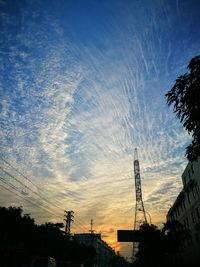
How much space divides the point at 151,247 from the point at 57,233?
2149 cm

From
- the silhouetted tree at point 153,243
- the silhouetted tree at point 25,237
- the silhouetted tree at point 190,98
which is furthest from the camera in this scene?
the silhouetted tree at point 153,243

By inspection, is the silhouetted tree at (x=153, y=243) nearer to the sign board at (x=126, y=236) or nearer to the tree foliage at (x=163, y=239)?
the tree foliage at (x=163, y=239)

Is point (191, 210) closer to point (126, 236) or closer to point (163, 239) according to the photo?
point (163, 239)

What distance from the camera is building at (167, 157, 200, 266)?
3262 cm

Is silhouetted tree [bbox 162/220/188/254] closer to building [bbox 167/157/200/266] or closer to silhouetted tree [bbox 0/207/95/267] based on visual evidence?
building [bbox 167/157/200/266]

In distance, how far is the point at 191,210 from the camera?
117ft


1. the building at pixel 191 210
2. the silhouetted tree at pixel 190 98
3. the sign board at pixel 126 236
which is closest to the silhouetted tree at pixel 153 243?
the building at pixel 191 210

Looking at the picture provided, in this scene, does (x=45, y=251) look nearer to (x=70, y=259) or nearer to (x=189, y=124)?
(x=70, y=259)

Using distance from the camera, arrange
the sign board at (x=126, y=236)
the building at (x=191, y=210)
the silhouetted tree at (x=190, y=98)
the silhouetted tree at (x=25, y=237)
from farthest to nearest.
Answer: the sign board at (x=126, y=236)
the silhouetted tree at (x=25, y=237)
the building at (x=191, y=210)
the silhouetted tree at (x=190, y=98)

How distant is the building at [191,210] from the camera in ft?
107

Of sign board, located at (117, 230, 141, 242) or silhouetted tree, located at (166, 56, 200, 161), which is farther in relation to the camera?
sign board, located at (117, 230, 141, 242)

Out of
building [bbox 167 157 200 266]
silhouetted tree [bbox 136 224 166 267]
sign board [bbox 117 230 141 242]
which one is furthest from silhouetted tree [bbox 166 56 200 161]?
sign board [bbox 117 230 141 242]

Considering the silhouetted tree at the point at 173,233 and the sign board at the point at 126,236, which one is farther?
the sign board at the point at 126,236

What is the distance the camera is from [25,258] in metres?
41.4
